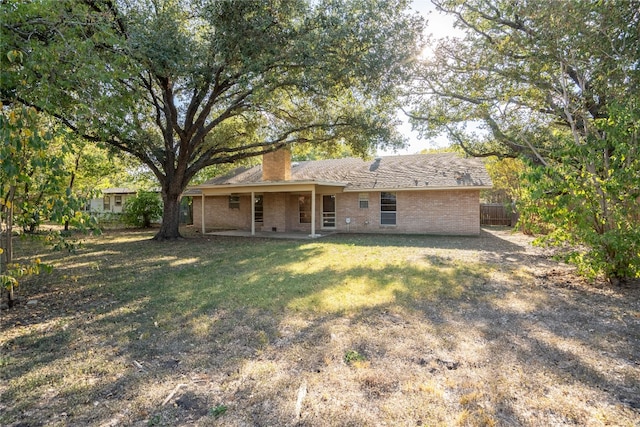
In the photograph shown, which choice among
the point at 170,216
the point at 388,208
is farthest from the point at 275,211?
the point at 388,208

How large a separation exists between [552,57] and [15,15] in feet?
34.8

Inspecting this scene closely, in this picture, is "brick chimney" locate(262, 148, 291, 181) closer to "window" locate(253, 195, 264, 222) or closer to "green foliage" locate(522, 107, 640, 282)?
"window" locate(253, 195, 264, 222)

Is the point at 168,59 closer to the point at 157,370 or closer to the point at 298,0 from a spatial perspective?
the point at 298,0

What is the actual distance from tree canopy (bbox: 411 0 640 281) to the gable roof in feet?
12.5

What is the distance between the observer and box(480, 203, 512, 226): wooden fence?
914 inches

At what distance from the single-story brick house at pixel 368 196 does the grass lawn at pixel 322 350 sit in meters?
8.37

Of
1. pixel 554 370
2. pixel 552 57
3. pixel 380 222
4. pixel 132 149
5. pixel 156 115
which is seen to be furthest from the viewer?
pixel 380 222

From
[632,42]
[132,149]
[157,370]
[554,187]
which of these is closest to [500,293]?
[554,187]

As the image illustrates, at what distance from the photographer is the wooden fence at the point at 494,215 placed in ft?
76.1

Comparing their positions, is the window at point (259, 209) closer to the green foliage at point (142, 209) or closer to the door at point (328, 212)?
the door at point (328, 212)

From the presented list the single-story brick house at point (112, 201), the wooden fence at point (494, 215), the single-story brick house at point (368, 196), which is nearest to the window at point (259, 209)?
the single-story brick house at point (368, 196)

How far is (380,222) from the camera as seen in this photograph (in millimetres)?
17688

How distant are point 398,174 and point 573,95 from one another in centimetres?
956

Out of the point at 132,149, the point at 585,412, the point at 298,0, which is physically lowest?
the point at 585,412
